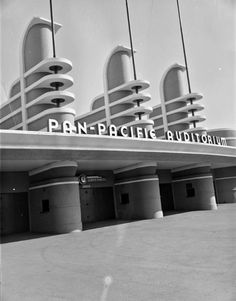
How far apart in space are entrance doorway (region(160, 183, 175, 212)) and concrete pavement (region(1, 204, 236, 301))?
2645 centimetres

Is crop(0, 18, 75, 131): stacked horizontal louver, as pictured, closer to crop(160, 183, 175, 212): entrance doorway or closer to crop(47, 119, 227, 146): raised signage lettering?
crop(47, 119, 227, 146): raised signage lettering

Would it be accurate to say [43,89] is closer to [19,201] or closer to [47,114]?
[47,114]

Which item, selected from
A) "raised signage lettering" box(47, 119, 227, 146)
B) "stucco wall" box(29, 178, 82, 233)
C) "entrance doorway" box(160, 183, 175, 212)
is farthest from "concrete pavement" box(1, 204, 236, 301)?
"entrance doorway" box(160, 183, 175, 212)

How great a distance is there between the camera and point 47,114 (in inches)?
1687

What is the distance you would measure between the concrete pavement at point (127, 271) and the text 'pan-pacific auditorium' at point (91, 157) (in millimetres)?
8068

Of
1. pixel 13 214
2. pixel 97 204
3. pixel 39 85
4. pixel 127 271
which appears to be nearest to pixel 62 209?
pixel 13 214

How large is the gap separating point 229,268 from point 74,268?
5648 millimetres

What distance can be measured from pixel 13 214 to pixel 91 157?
34.2 ft

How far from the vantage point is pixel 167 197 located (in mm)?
44781

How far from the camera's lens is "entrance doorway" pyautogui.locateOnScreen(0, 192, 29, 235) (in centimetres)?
2930

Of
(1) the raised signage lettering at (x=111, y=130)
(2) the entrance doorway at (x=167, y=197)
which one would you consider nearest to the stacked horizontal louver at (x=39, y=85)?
(1) the raised signage lettering at (x=111, y=130)

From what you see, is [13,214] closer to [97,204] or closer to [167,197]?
[97,204]

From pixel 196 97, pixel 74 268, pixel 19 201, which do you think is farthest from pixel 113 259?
pixel 196 97

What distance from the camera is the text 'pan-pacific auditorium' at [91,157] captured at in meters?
25.2
